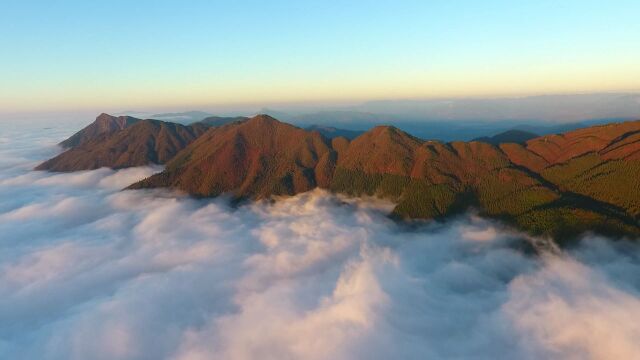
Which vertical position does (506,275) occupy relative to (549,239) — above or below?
below

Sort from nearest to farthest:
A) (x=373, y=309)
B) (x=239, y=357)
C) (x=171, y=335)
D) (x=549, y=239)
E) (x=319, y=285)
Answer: (x=239, y=357)
(x=171, y=335)
(x=373, y=309)
(x=319, y=285)
(x=549, y=239)

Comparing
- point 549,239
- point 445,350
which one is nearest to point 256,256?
point 445,350

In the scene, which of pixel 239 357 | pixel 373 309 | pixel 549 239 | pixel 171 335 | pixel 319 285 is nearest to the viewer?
pixel 239 357

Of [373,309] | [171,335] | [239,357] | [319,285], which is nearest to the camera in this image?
[239,357]

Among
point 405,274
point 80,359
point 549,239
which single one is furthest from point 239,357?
point 549,239

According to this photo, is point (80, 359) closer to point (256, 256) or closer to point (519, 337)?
point (256, 256)

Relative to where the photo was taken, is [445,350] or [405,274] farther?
[405,274]

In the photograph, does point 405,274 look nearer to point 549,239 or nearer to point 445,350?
point 445,350

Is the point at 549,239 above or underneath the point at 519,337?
above

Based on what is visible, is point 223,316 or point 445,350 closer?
point 445,350
